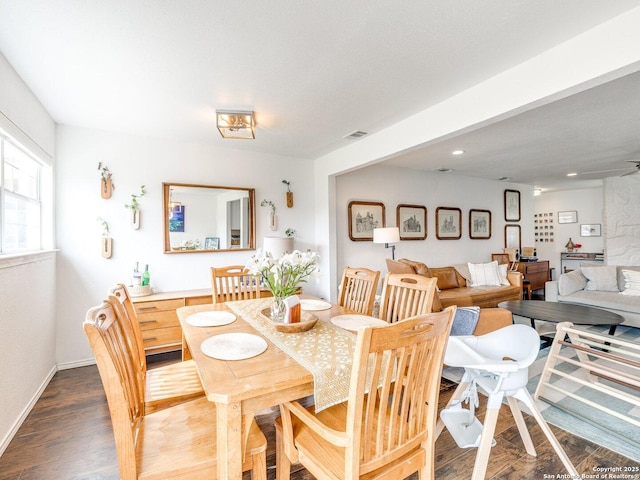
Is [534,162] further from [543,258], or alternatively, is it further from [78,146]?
[78,146]

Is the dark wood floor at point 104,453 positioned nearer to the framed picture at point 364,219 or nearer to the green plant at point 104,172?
the green plant at point 104,172

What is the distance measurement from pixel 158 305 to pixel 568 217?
958 cm

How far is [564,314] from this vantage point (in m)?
3.39

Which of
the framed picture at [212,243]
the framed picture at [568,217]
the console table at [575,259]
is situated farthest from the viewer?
the framed picture at [568,217]

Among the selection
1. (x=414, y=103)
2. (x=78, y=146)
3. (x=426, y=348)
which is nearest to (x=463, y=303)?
(x=414, y=103)

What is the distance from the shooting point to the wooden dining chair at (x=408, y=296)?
1.94 m

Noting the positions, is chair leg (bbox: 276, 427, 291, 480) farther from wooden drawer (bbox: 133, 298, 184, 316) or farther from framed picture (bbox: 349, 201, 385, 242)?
framed picture (bbox: 349, 201, 385, 242)

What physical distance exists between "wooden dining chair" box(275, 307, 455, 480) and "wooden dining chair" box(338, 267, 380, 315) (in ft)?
3.48

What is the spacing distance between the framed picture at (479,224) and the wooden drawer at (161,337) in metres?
5.49

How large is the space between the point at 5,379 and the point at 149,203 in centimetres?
208

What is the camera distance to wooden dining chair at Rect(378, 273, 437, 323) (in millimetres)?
1939

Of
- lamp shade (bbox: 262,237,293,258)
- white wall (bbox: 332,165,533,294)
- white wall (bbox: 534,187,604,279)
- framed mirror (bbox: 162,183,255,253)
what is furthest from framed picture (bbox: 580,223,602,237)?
framed mirror (bbox: 162,183,255,253)

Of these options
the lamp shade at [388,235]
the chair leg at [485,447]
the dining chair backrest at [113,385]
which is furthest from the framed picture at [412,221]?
the dining chair backrest at [113,385]

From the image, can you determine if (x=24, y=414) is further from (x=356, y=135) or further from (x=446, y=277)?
(x=446, y=277)
